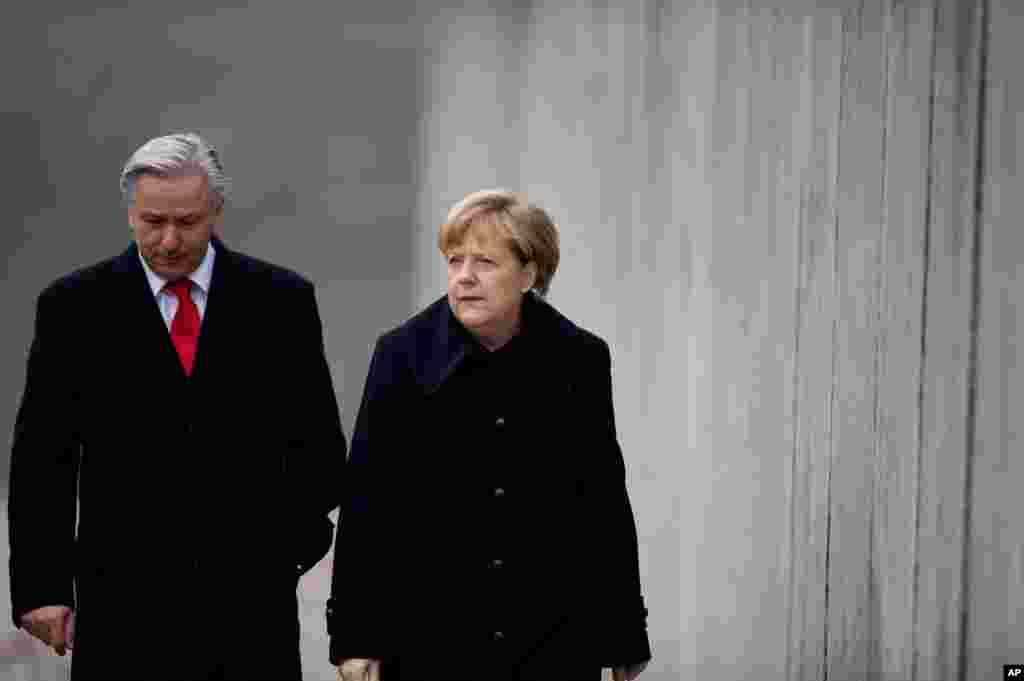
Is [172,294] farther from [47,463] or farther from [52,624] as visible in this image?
[52,624]

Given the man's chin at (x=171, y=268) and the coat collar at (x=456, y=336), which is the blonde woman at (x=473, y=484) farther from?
the man's chin at (x=171, y=268)

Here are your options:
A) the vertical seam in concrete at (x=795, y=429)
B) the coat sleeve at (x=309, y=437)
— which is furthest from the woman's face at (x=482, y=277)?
the vertical seam in concrete at (x=795, y=429)

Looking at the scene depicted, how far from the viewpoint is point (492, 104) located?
493cm

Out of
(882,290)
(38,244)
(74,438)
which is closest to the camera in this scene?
(74,438)

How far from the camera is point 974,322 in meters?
5.21

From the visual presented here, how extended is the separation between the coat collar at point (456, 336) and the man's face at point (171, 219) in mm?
513

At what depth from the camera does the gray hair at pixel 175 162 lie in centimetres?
319

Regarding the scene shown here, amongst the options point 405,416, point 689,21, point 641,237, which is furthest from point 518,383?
point 689,21

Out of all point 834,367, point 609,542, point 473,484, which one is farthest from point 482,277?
point 834,367

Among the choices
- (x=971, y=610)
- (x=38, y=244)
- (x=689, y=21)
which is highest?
(x=689, y=21)

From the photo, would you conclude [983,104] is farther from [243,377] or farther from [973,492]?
[243,377]

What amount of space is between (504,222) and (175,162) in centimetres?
67

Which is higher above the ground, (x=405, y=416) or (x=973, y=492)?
(x=405, y=416)

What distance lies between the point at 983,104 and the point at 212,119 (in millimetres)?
2448
